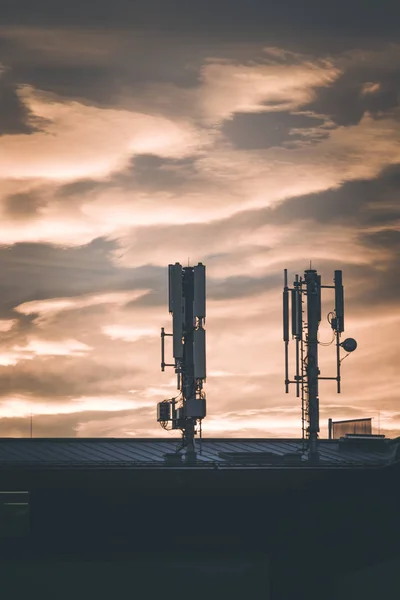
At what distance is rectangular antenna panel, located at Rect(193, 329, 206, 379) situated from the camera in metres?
67.9

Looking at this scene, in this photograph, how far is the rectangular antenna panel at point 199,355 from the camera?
Answer: 6788 centimetres

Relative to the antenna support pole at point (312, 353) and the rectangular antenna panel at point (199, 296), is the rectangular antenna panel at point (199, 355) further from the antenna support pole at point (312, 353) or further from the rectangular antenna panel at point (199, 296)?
the antenna support pole at point (312, 353)
